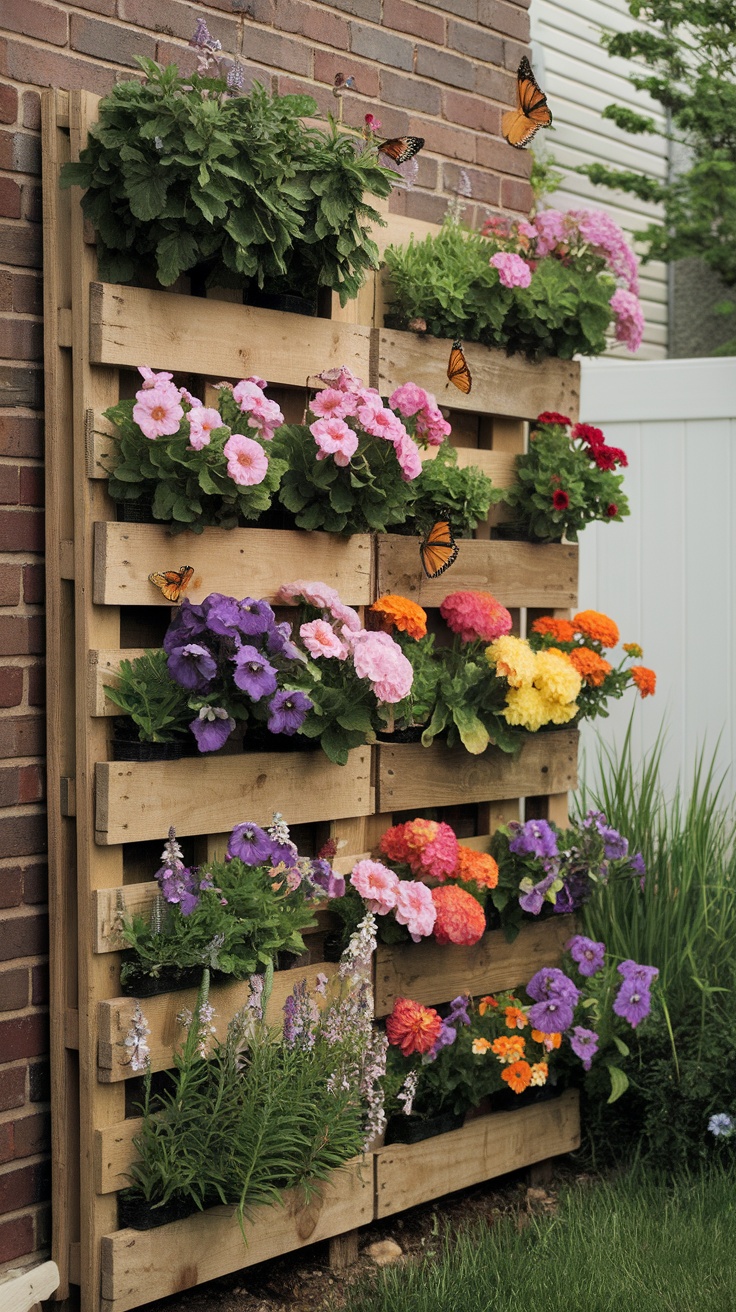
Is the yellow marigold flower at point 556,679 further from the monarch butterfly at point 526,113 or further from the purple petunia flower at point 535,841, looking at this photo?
the monarch butterfly at point 526,113

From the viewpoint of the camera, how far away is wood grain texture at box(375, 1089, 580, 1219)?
10.3 feet

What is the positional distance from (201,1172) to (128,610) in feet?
3.79

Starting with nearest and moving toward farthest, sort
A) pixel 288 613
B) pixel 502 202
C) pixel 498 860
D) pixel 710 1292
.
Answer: pixel 710 1292 < pixel 288 613 < pixel 498 860 < pixel 502 202

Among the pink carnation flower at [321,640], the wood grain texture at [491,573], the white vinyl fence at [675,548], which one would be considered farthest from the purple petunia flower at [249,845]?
the white vinyl fence at [675,548]

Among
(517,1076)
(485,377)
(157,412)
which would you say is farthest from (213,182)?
(517,1076)

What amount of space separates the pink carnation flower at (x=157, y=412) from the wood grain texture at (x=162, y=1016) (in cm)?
113

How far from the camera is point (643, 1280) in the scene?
2.73m

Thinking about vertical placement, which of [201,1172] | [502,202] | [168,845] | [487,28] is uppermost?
[487,28]

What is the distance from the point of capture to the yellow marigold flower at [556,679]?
Result: 127 inches

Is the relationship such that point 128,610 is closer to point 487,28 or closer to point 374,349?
point 374,349

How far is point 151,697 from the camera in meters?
2.60

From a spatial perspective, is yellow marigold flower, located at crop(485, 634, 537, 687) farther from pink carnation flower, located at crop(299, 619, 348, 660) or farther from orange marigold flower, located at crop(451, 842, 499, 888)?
pink carnation flower, located at crop(299, 619, 348, 660)

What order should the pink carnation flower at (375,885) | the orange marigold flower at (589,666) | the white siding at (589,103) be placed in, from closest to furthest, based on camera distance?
the pink carnation flower at (375,885)
the orange marigold flower at (589,666)
the white siding at (589,103)

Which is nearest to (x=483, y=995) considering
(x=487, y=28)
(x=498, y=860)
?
(x=498, y=860)
